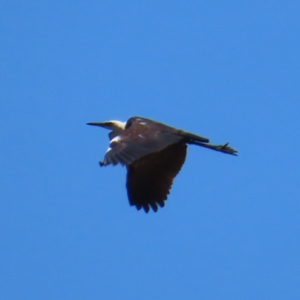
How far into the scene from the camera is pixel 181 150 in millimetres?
15930

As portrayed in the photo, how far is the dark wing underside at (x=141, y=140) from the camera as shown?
45.8 feet

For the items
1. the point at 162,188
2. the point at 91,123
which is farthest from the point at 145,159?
the point at 91,123

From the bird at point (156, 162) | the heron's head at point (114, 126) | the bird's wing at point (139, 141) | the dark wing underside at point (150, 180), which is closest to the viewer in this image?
the bird's wing at point (139, 141)

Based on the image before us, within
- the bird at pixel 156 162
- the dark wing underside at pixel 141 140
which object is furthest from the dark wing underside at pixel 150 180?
the dark wing underside at pixel 141 140

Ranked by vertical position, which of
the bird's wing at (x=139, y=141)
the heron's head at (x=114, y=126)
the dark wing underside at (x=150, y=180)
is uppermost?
the heron's head at (x=114, y=126)

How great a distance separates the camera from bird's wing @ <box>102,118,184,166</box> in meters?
13.9

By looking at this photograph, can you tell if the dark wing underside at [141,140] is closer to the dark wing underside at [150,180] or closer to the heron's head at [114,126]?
the dark wing underside at [150,180]

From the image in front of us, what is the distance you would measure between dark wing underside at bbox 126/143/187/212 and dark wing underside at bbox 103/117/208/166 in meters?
0.66

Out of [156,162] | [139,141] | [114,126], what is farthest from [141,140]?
[114,126]

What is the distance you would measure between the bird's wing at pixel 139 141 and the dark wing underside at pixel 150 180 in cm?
74

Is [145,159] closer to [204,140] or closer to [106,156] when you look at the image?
[204,140]

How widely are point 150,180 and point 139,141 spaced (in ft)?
5.91

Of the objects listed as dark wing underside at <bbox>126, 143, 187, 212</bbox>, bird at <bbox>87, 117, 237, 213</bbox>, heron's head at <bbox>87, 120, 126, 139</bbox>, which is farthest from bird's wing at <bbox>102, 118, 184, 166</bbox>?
heron's head at <bbox>87, 120, 126, 139</bbox>

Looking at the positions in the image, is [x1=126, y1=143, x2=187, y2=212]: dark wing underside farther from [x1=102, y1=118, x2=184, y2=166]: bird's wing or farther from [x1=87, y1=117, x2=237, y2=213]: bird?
[x1=102, y1=118, x2=184, y2=166]: bird's wing
